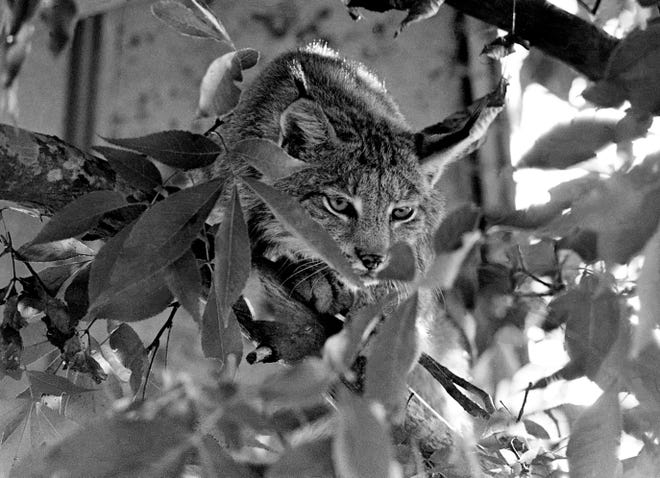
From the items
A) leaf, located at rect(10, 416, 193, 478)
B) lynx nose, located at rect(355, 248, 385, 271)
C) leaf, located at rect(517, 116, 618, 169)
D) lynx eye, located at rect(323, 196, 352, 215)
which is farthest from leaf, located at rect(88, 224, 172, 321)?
lynx eye, located at rect(323, 196, 352, 215)

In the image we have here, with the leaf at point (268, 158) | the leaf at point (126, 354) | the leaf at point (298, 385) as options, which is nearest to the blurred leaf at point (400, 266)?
the leaf at point (298, 385)

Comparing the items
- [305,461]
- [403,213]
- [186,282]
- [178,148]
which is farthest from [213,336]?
[403,213]

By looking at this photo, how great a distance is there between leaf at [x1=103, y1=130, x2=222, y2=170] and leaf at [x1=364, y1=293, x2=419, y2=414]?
1.14ft

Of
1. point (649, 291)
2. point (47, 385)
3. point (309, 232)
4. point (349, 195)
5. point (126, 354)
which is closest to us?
point (649, 291)

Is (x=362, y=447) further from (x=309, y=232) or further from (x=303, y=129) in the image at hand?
(x=303, y=129)

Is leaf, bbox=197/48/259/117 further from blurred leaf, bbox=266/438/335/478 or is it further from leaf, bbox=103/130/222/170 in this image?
blurred leaf, bbox=266/438/335/478

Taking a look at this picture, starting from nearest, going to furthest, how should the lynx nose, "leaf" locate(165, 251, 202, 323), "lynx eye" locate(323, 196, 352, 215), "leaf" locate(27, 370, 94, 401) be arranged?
"leaf" locate(165, 251, 202, 323), "leaf" locate(27, 370, 94, 401), the lynx nose, "lynx eye" locate(323, 196, 352, 215)

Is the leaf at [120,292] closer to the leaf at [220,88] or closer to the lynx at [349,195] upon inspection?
the leaf at [220,88]

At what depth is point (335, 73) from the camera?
80.3 inches

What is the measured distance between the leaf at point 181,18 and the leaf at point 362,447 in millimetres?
448

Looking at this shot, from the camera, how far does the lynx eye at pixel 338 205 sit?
1583 mm

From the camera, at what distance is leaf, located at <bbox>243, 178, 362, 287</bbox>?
65 centimetres

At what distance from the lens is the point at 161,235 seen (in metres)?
0.69

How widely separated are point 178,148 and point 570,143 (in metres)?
0.41
